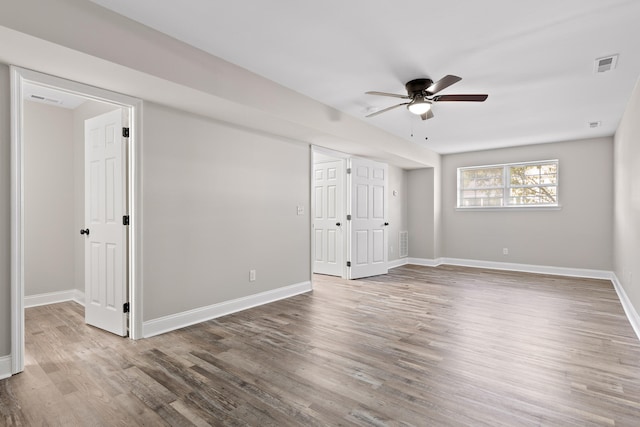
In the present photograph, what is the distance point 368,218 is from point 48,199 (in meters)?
4.91

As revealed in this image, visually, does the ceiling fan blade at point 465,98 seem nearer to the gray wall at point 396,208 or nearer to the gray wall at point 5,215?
the gray wall at point 5,215

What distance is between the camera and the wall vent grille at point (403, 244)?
763cm

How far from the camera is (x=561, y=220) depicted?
6367 mm

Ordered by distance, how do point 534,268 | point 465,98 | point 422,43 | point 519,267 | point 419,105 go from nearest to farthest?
point 422,43
point 465,98
point 419,105
point 534,268
point 519,267

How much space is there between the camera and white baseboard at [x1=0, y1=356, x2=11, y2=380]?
237 cm

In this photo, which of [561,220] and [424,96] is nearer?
[424,96]

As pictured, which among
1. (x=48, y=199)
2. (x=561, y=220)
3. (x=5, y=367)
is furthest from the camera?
(x=561, y=220)

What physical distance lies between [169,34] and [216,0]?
26.7 inches

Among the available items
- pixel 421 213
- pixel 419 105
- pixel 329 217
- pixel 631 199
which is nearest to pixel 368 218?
pixel 329 217

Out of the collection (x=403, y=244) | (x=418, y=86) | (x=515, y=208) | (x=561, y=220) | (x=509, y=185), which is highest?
(x=418, y=86)

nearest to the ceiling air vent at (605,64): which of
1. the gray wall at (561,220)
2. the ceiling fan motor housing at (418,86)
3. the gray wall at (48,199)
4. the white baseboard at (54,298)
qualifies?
the ceiling fan motor housing at (418,86)

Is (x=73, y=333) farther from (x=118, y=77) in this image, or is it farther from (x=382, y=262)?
(x=382, y=262)

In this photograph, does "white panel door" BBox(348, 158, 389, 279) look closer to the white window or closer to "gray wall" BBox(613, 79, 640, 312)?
the white window

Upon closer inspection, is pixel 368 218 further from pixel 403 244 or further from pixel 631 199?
pixel 631 199
